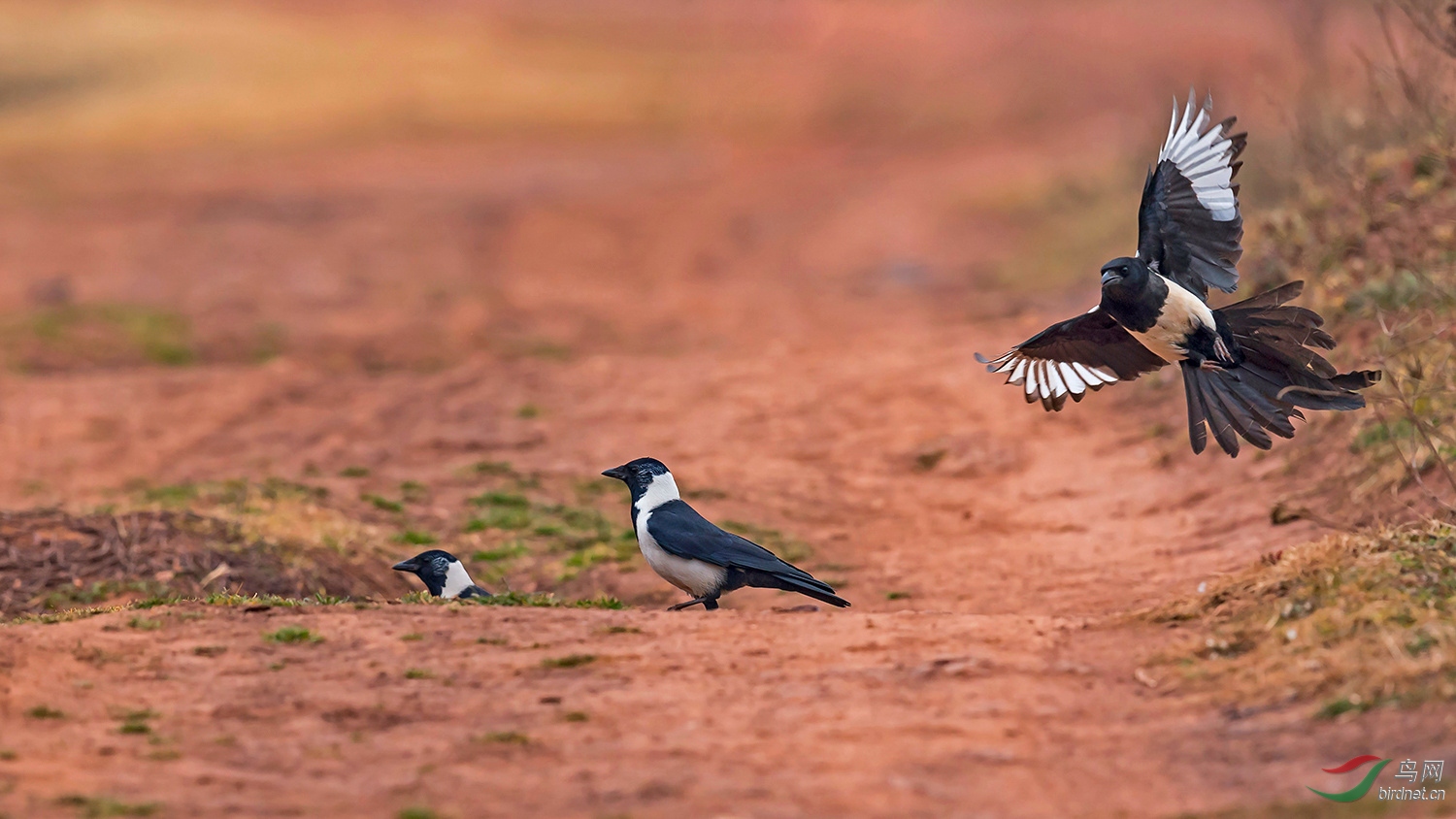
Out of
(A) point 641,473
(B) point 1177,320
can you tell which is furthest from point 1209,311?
(A) point 641,473

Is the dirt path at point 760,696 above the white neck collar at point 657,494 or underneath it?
underneath

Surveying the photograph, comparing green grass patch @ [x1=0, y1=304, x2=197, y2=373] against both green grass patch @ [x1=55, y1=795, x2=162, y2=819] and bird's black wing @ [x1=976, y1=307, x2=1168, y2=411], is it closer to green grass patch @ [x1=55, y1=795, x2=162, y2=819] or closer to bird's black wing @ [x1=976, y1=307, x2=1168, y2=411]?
bird's black wing @ [x1=976, y1=307, x2=1168, y2=411]

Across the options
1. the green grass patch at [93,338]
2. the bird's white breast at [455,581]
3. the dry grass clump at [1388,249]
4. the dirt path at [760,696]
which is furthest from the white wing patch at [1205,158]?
the green grass patch at [93,338]

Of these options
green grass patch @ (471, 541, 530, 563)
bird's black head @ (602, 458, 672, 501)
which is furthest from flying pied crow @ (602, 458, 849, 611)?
green grass patch @ (471, 541, 530, 563)

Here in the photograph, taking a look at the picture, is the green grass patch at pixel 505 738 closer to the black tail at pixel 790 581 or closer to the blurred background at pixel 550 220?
the black tail at pixel 790 581

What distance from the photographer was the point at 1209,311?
22.5ft

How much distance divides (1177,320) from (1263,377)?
1.81 feet

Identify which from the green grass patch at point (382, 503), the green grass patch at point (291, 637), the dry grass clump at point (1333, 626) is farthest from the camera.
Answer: the green grass patch at point (382, 503)

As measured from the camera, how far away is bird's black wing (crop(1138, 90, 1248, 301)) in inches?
267

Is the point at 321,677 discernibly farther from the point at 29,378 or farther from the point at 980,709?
the point at 29,378

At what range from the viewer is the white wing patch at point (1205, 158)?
22.2 ft

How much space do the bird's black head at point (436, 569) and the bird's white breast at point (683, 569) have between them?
1360 millimetres

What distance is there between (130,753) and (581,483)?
6.37 meters

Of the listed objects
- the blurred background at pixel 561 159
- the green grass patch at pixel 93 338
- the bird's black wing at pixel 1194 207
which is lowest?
the bird's black wing at pixel 1194 207
